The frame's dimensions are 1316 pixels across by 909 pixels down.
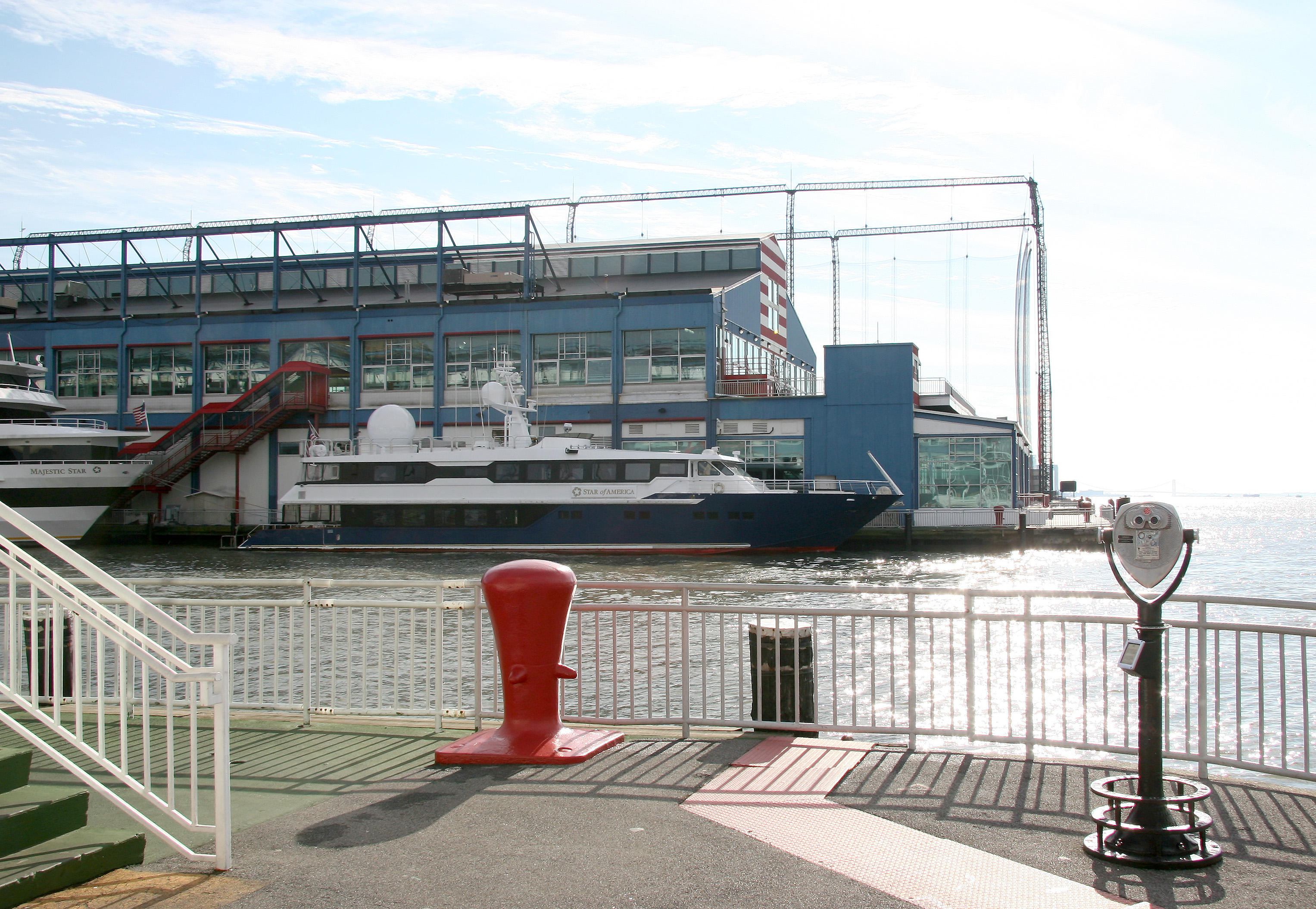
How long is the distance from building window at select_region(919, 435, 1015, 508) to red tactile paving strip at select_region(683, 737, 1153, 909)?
1442 inches

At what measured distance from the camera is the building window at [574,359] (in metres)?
44.1

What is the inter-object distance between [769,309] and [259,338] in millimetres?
26751

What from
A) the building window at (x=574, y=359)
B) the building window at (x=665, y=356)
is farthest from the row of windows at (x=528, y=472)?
the building window at (x=574, y=359)

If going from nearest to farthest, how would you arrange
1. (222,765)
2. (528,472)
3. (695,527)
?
1. (222,765)
2. (695,527)
3. (528,472)

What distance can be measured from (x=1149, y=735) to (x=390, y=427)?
38355 mm

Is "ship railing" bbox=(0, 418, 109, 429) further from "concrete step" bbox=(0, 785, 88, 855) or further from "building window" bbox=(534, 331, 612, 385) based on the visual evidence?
"concrete step" bbox=(0, 785, 88, 855)

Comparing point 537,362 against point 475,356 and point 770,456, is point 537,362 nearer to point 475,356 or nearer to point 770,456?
point 475,356

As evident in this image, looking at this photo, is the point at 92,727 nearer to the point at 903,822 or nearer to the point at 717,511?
the point at 903,822

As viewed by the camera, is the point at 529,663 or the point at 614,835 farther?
the point at 529,663

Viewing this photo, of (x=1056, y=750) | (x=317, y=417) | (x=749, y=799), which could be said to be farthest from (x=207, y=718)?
(x=317, y=417)

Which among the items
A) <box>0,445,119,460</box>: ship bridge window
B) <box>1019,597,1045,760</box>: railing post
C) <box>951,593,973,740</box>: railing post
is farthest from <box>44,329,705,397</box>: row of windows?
<box>1019,597,1045,760</box>: railing post

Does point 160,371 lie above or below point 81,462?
above

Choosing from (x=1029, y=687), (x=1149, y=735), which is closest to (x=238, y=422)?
(x=1029, y=687)

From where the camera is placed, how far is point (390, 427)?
40.7 metres
